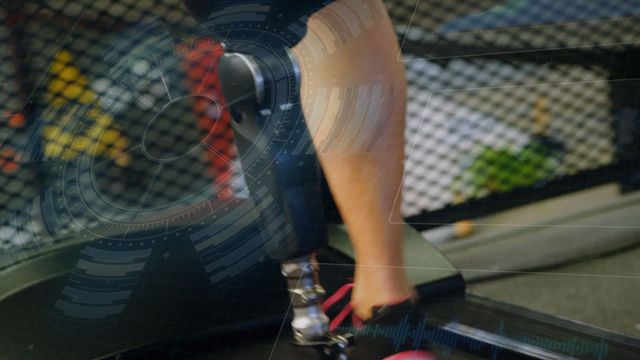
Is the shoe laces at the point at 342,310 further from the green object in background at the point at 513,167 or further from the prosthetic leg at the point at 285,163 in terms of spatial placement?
the green object in background at the point at 513,167

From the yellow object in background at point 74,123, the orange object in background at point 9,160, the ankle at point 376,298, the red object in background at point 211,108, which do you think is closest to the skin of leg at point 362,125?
the ankle at point 376,298

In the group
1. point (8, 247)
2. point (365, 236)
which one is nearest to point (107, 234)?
point (8, 247)

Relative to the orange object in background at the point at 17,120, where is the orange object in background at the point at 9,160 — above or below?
below

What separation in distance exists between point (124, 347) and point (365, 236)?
26cm

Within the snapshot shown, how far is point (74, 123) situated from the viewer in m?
1.13

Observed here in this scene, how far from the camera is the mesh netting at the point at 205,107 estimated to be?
32.8 inches

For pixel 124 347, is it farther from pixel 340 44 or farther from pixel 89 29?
pixel 89 29

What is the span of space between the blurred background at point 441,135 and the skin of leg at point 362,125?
0.8 inches

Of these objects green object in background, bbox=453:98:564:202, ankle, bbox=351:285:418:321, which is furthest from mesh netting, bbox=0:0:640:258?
ankle, bbox=351:285:418:321

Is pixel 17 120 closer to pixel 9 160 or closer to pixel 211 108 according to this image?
pixel 9 160

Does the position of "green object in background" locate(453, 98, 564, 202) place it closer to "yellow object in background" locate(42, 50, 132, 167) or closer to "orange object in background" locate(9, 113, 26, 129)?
"yellow object in background" locate(42, 50, 132, 167)

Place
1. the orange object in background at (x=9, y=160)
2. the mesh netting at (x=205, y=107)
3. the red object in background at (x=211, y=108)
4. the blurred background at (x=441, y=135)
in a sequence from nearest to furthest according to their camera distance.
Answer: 1. the blurred background at (x=441, y=135)
2. the mesh netting at (x=205, y=107)
3. the red object in background at (x=211, y=108)
4. the orange object in background at (x=9, y=160)

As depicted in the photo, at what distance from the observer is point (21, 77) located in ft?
4.05

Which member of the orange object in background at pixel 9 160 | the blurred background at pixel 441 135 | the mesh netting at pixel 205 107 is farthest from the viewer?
the orange object in background at pixel 9 160
